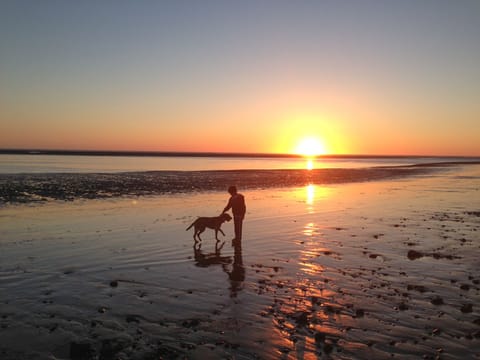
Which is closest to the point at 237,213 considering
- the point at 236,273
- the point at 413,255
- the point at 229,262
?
the point at 229,262

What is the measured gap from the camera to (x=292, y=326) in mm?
8398

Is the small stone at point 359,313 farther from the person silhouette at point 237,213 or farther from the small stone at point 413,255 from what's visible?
the person silhouette at point 237,213

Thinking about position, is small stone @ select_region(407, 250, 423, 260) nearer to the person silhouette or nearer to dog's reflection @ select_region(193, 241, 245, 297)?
dog's reflection @ select_region(193, 241, 245, 297)

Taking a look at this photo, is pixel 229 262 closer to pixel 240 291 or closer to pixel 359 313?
pixel 240 291

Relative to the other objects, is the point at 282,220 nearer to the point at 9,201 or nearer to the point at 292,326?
the point at 292,326

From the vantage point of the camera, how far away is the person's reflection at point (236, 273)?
35.6 feet

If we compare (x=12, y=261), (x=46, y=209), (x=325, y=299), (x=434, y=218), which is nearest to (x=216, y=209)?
(x=46, y=209)

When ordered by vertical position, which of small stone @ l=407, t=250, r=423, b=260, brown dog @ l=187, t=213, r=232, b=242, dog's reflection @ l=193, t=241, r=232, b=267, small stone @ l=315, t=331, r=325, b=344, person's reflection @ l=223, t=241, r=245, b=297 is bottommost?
dog's reflection @ l=193, t=241, r=232, b=267

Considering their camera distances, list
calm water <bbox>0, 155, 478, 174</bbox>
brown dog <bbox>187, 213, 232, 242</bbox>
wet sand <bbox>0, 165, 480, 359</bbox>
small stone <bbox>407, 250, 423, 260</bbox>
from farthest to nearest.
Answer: calm water <bbox>0, 155, 478, 174</bbox>
brown dog <bbox>187, 213, 232, 242</bbox>
small stone <bbox>407, 250, 423, 260</bbox>
wet sand <bbox>0, 165, 480, 359</bbox>

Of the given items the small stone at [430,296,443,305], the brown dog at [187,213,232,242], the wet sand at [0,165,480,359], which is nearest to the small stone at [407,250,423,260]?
the wet sand at [0,165,480,359]

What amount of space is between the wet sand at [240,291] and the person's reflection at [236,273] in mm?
64

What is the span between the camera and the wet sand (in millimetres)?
7582

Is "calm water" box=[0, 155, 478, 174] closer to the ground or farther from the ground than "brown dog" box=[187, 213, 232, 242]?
farther from the ground

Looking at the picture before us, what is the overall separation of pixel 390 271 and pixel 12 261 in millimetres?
11868
